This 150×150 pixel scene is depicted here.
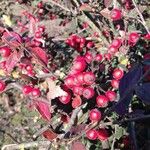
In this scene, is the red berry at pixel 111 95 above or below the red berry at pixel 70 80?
below

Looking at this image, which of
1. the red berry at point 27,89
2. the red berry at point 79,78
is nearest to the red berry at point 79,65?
the red berry at point 79,78

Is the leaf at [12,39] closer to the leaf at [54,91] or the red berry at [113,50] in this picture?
the leaf at [54,91]

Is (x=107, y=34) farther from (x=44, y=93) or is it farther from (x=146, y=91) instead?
(x=146, y=91)

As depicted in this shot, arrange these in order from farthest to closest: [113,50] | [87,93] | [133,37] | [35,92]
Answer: [133,37] → [113,50] → [35,92] → [87,93]

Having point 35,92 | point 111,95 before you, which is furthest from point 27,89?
point 111,95

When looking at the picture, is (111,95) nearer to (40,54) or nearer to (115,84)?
(115,84)

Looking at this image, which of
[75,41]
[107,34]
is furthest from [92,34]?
[75,41]
